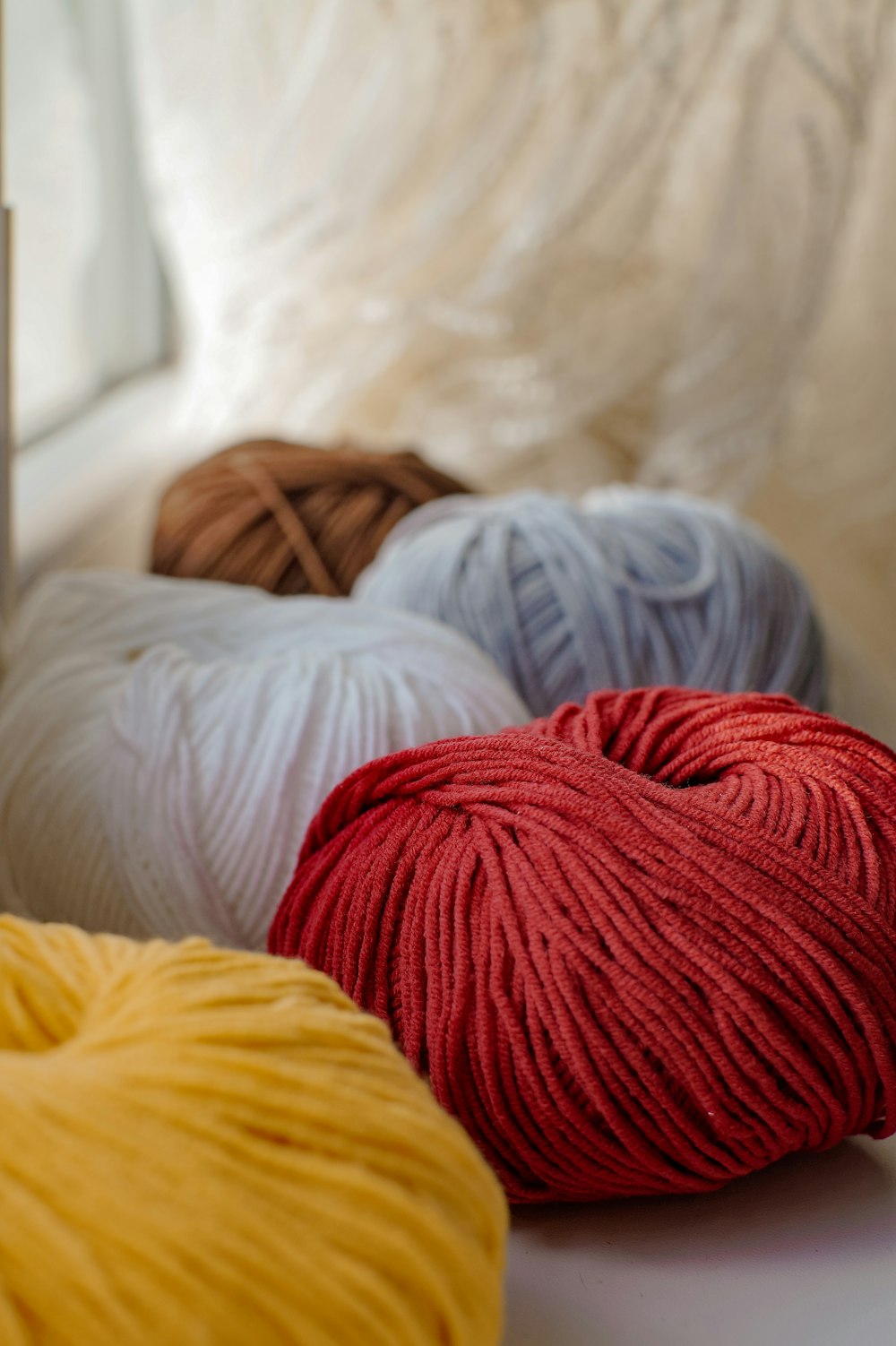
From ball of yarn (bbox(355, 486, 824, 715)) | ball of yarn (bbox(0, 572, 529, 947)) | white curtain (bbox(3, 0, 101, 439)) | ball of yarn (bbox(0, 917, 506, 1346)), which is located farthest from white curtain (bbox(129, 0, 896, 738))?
ball of yarn (bbox(0, 917, 506, 1346))

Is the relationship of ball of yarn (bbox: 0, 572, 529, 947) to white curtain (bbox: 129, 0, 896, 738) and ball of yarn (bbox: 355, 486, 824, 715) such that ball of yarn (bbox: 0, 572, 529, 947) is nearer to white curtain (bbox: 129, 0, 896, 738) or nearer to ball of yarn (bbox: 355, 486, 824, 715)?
ball of yarn (bbox: 355, 486, 824, 715)

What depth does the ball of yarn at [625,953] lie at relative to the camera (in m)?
0.45

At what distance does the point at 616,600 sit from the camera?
776mm

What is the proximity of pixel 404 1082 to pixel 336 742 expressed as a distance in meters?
0.27

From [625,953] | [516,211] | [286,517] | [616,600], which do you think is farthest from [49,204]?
[625,953]

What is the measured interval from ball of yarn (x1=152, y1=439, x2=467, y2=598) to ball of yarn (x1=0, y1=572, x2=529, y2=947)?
288 millimetres

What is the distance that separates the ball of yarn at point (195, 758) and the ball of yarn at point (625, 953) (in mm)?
102

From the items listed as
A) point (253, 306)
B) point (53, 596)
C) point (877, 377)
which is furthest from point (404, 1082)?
point (877, 377)

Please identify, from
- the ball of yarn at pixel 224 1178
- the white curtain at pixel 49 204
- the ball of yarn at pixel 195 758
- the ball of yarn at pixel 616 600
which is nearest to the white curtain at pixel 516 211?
the white curtain at pixel 49 204

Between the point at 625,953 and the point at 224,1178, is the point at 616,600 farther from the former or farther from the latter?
the point at 224,1178

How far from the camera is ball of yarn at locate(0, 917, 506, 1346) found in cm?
30

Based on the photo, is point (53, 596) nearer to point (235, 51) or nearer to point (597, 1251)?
point (597, 1251)

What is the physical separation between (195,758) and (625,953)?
9.8 inches

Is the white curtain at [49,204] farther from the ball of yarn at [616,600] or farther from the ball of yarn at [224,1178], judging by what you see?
the ball of yarn at [224,1178]
